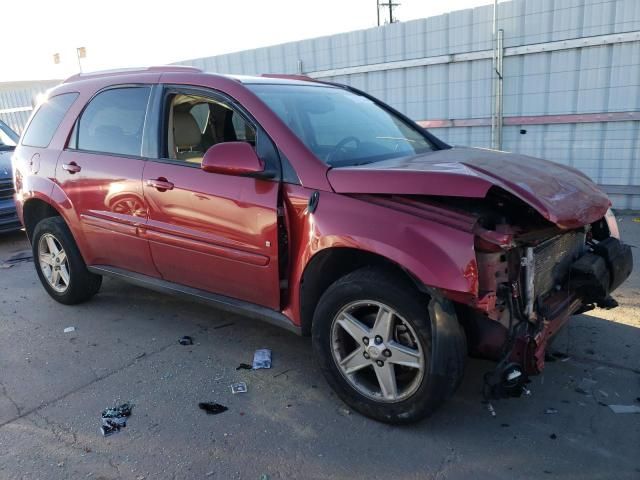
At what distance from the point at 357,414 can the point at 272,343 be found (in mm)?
1139

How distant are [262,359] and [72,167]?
2229 millimetres

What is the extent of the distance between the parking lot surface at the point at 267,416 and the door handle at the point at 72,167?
131cm

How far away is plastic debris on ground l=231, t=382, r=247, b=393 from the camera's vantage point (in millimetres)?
3289

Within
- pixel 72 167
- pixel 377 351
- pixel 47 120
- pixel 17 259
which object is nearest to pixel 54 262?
pixel 72 167

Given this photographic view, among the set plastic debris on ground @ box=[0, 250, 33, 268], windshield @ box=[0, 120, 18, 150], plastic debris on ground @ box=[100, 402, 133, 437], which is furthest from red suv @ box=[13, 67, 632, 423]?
windshield @ box=[0, 120, 18, 150]

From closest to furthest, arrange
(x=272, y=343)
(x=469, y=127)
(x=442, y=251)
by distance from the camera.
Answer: (x=442, y=251) → (x=272, y=343) → (x=469, y=127)

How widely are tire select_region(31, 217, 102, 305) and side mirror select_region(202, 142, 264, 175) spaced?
2143 millimetres

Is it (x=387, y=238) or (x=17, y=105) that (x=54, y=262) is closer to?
(x=387, y=238)

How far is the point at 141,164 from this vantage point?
12.3 feet

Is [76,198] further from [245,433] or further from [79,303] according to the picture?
[245,433]

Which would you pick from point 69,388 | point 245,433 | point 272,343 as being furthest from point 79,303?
point 245,433

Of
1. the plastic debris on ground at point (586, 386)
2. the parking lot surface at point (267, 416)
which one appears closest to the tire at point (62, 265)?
the parking lot surface at point (267, 416)

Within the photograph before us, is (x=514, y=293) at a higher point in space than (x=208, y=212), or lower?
lower

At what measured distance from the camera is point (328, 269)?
9.93 feet
